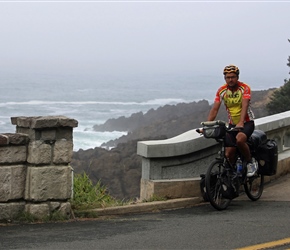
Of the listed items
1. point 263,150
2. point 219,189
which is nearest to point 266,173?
point 263,150

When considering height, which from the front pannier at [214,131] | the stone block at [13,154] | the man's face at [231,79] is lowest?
the stone block at [13,154]

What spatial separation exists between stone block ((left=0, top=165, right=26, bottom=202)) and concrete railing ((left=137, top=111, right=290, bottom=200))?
75.8 inches

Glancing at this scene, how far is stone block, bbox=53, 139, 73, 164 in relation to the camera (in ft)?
28.0

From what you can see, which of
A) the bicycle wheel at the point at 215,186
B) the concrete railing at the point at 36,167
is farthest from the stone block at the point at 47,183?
the bicycle wheel at the point at 215,186

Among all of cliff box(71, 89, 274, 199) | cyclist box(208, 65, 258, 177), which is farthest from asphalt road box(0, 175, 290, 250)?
cliff box(71, 89, 274, 199)

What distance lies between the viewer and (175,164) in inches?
397

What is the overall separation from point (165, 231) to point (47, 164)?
1606mm

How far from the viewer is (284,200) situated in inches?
409

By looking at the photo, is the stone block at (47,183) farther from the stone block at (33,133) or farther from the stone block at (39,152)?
the stone block at (33,133)

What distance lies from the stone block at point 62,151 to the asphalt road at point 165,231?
0.74m

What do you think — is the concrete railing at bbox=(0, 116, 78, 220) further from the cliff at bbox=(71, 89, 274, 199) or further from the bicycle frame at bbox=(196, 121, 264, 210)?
the cliff at bbox=(71, 89, 274, 199)

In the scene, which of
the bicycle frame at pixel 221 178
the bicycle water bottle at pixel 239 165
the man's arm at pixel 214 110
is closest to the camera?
the bicycle frame at pixel 221 178

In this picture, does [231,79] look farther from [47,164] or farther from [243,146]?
[47,164]

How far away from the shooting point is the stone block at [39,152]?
27.6 ft
